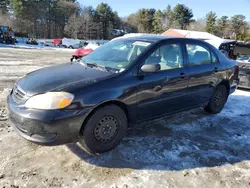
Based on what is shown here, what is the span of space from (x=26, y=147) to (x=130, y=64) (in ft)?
6.43

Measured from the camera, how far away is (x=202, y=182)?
9.06ft

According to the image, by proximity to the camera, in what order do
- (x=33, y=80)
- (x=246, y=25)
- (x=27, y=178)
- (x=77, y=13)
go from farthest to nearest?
(x=77, y=13), (x=246, y=25), (x=33, y=80), (x=27, y=178)

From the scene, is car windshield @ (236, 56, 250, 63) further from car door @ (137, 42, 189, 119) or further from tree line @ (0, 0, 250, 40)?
tree line @ (0, 0, 250, 40)

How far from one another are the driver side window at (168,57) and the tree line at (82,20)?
54505 millimetres

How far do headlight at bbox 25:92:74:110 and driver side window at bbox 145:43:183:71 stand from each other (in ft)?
4.55

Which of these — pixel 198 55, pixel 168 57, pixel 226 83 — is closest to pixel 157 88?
pixel 168 57

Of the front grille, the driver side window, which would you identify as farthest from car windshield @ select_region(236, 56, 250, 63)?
the front grille

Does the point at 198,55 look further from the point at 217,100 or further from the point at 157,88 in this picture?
the point at 157,88

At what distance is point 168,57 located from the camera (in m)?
3.89

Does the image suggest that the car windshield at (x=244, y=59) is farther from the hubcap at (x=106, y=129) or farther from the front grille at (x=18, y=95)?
the front grille at (x=18, y=95)

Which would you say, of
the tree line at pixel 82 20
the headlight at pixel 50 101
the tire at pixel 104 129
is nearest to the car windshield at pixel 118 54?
the tire at pixel 104 129

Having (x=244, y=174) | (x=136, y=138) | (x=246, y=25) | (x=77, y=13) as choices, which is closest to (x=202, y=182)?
(x=244, y=174)

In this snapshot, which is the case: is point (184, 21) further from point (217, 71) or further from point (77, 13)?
point (217, 71)

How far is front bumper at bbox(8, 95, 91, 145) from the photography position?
268 cm
